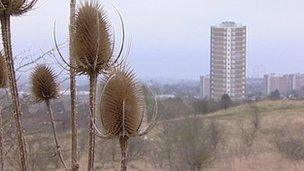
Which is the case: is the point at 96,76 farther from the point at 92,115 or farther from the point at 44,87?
the point at 44,87

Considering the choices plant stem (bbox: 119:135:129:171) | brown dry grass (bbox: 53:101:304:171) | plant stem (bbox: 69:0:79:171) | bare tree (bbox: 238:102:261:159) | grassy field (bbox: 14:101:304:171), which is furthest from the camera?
bare tree (bbox: 238:102:261:159)

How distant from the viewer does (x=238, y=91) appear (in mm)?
75000

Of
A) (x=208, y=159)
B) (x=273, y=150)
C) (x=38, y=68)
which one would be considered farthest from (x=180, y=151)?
(x=38, y=68)

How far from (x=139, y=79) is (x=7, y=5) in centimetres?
75

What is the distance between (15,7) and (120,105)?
67 cm

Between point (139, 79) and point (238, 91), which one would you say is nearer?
point (139, 79)

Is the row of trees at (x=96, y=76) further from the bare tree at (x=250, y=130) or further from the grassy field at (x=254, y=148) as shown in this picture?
the bare tree at (x=250, y=130)

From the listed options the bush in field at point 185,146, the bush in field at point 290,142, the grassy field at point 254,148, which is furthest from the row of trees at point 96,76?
the bush in field at point 290,142

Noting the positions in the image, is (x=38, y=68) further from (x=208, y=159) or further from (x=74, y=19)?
(x=208, y=159)

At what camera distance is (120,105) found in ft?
9.14

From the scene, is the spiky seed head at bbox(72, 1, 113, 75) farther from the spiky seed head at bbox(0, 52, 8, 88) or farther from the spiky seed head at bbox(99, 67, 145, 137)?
the spiky seed head at bbox(0, 52, 8, 88)

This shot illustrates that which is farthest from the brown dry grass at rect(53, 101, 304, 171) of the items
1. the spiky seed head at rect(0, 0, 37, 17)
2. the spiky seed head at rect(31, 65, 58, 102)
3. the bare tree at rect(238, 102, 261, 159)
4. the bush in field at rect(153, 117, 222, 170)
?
the spiky seed head at rect(0, 0, 37, 17)

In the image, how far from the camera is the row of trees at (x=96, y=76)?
9.05ft

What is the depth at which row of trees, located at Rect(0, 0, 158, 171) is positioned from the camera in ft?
9.05
